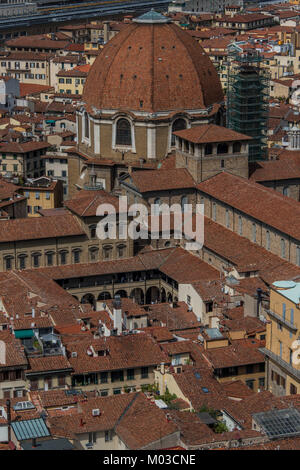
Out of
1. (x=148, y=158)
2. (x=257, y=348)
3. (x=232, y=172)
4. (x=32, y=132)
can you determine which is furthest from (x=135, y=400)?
(x=32, y=132)

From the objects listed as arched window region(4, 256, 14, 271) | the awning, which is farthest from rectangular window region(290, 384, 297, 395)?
arched window region(4, 256, 14, 271)

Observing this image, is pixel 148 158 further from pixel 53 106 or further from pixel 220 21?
pixel 220 21

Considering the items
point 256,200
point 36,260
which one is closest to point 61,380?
point 36,260

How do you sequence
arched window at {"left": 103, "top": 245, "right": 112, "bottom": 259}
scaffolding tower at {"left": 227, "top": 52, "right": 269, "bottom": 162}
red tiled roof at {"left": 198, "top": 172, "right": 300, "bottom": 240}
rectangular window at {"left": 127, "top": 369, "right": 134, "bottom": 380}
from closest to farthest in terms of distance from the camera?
rectangular window at {"left": 127, "top": 369, "right": 134, "bottom": 380} → red tiled roof at {"left": 198, "top": 172, "right": 300, "bottom": 240} → arched window at {"left": 103, "top": 245, "right": 112, "bottom": 259} → scaffolding tower at {"left": 227, "top": 52, "right": 269, "bottom": 162}

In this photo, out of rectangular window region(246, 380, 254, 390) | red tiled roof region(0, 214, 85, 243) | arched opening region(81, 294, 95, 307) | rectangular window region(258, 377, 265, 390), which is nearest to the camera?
rectangular window region(246, 380, 254, 390)

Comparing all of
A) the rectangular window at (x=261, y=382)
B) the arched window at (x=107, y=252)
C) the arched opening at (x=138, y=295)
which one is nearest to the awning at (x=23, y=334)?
the rectangular window at (x=261, y=382)

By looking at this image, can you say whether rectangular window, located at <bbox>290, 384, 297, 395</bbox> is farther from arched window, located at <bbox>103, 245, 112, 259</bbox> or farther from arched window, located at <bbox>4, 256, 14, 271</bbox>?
arched window, located at <bbox>4, 256, 14, 271</bbox>
